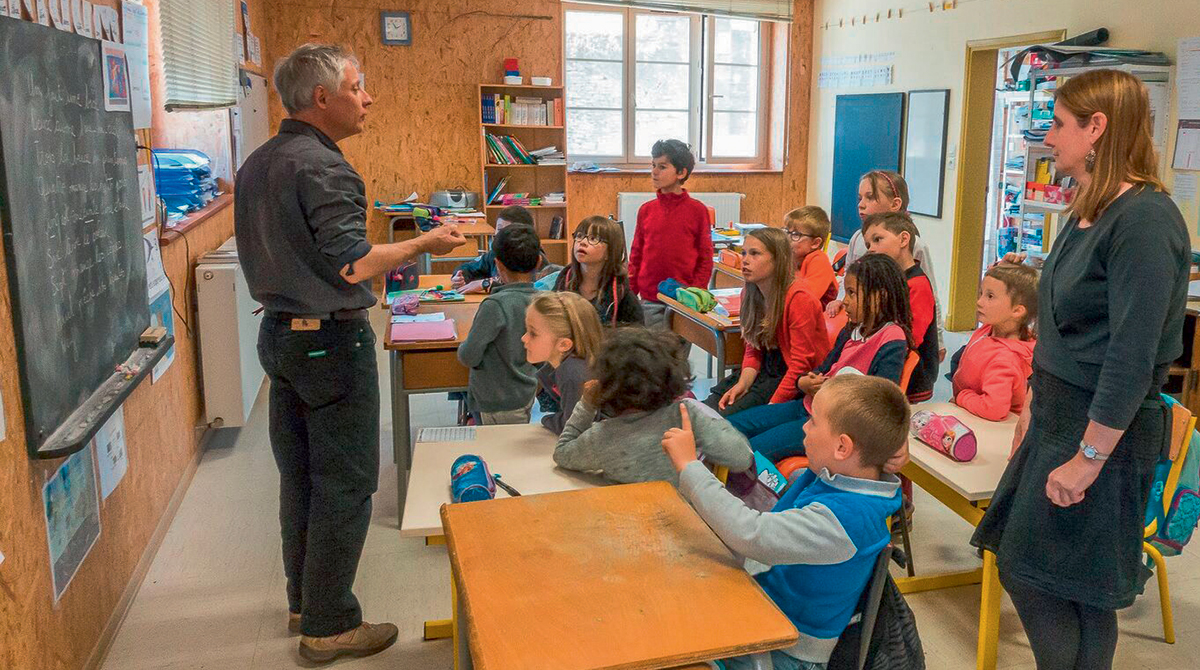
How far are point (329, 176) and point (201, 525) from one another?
182 centimetres

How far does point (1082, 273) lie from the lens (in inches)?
64.5

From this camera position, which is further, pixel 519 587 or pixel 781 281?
pixel 781 281

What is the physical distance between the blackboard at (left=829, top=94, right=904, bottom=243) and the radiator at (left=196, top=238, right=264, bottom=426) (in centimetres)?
493

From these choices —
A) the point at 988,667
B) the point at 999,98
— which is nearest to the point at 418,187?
the point at 999,98

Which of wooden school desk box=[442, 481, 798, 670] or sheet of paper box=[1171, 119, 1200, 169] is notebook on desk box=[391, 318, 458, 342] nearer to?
wooden school desk box=[442, 481, 798, 670]

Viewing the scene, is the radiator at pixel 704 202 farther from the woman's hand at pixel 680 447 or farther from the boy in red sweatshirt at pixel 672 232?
the woman's hand at pixel 680 447

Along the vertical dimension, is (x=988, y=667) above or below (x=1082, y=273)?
below

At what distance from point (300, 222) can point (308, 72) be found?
1.17ft

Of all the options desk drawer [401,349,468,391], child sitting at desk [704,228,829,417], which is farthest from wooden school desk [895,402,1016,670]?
desk drawer [401,349,468,391]

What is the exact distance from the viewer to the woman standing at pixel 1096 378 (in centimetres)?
156

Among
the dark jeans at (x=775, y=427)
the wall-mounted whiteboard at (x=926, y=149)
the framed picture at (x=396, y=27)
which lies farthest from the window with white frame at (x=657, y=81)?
the dark jeans at (x=775, y=427)

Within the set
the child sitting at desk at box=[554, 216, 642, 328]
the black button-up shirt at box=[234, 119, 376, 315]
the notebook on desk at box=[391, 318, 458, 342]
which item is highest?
the black button-up shirt at box=[234, 119, 376, 315]

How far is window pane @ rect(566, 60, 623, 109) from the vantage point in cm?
824

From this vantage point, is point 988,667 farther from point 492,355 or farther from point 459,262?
point 459,262
